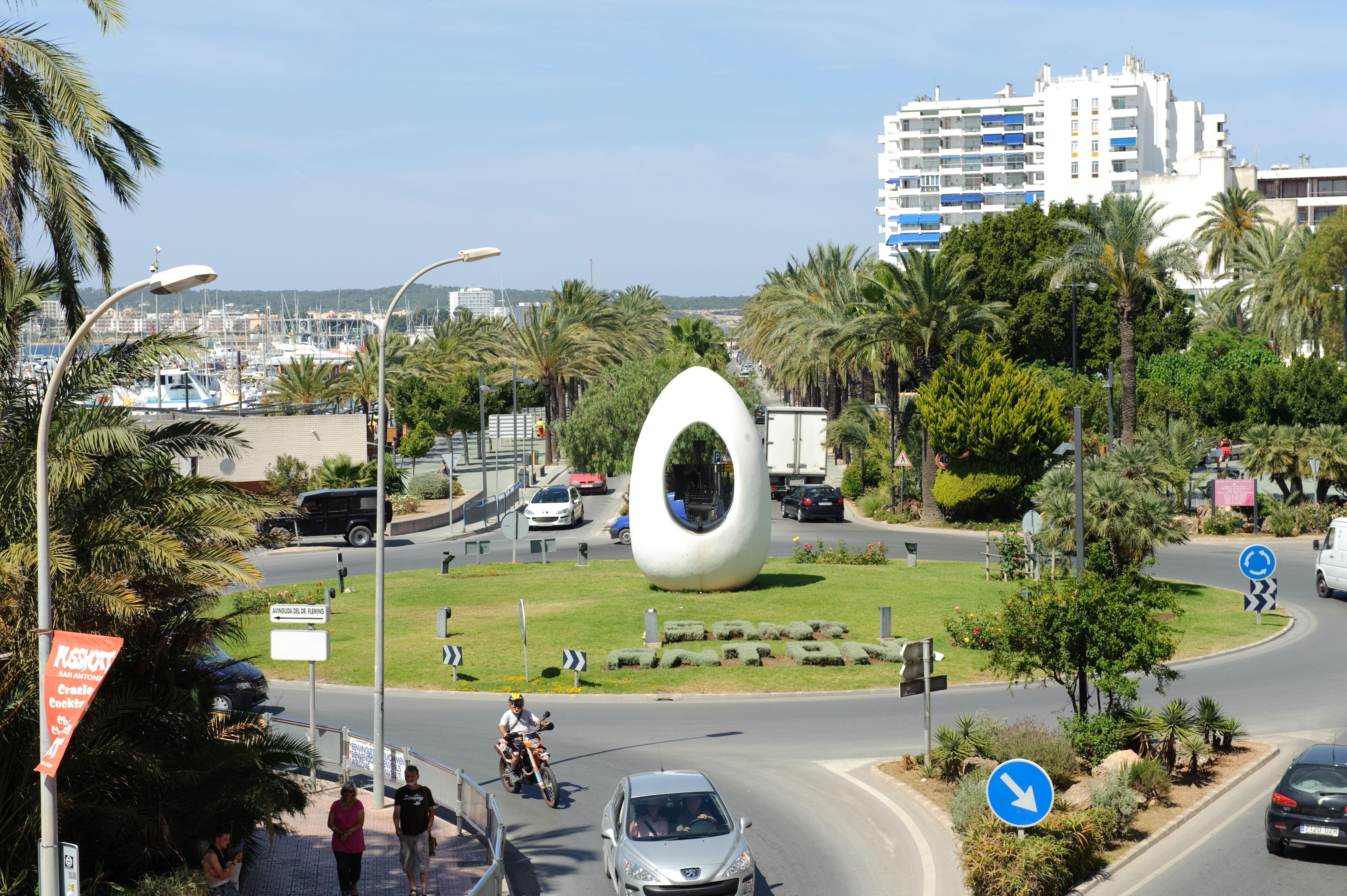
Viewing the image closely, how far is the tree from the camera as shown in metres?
17.3

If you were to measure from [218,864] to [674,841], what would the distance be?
4.70m

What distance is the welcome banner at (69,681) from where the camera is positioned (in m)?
9.33

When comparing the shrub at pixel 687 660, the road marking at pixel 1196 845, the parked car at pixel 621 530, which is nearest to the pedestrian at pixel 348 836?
the road marking at pixel 1196 845

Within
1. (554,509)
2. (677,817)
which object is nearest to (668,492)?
(677,817)

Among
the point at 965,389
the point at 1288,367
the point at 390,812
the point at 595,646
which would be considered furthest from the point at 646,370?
the point at 390,812

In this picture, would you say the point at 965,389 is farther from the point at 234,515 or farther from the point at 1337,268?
the point at 234,515

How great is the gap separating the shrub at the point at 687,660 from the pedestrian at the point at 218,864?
42.6 feet

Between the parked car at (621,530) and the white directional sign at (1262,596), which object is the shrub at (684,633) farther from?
the parked car at (621,530)

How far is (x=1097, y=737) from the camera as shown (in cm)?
1795

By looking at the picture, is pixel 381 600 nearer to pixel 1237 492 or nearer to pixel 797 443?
pixel 1237 492

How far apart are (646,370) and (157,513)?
4810 centimetres

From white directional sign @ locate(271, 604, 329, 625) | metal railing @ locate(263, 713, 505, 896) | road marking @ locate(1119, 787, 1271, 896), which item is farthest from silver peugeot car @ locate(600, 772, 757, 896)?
white directional sign @ locate(271, 604, 329, 625)

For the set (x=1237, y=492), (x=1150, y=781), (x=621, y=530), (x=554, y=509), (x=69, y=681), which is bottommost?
(x=1150, y=781)

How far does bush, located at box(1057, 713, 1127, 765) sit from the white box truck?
132 ft
